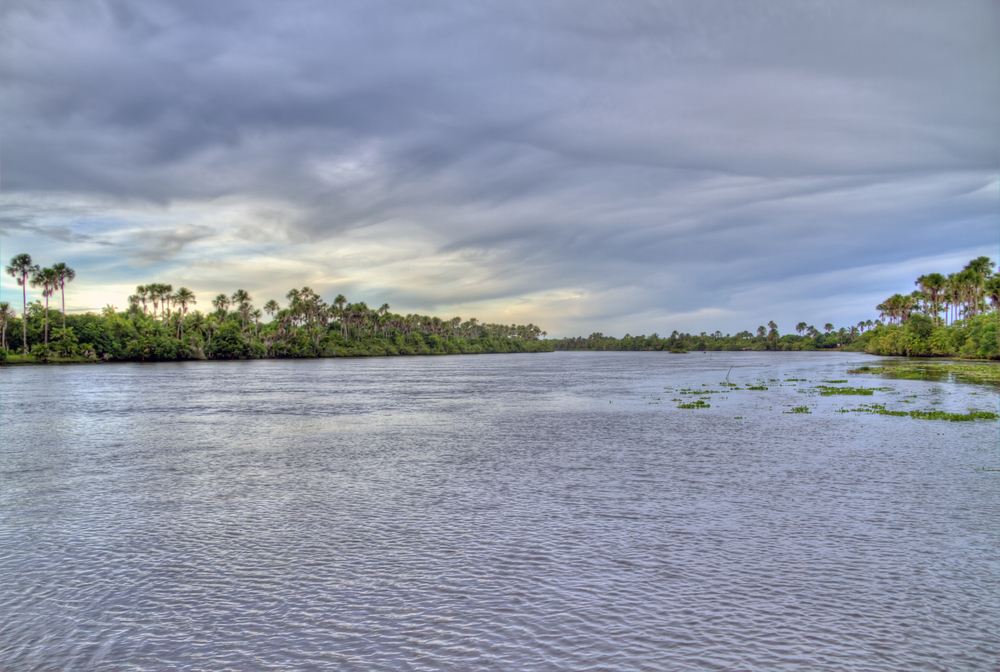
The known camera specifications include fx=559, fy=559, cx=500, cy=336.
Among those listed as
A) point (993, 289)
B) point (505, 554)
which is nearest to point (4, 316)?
point (505, 554)

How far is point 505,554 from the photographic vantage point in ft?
45.0

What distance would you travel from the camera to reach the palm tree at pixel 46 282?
466 feet

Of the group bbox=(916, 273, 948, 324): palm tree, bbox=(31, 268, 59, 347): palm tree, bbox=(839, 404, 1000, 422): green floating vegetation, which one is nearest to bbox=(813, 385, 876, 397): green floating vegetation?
bbox=(839, 404, 1000, 422): green floating vegetation

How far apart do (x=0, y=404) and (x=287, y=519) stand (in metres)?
53.3

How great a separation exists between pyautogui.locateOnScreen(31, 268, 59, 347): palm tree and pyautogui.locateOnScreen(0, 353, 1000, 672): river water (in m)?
144

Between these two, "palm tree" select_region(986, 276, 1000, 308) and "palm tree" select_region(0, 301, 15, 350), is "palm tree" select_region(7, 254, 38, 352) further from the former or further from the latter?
"palm tree" select_region(986, 276, 1000, 308)

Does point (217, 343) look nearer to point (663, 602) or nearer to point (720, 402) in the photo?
point (720, 402)

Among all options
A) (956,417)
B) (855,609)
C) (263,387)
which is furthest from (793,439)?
(263,387)

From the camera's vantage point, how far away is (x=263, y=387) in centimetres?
7512

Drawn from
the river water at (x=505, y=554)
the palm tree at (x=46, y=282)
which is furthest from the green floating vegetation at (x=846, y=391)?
the palm tree at (x=46, y=282)

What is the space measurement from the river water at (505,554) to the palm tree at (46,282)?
472ft

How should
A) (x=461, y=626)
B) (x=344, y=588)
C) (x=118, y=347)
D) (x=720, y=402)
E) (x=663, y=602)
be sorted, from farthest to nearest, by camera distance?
1. (x=118, y=347)
2. (x=720, y=402)
3. (x=344, y=588)
4. (x=663, y=602)
5. (x=461, y=626)

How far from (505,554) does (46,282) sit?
6905 inches

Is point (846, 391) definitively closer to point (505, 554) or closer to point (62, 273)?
point (505, 554)
